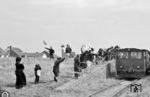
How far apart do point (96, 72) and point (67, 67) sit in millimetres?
3130

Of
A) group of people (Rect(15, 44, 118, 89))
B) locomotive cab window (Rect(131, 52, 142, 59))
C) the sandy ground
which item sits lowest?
the sandy ground

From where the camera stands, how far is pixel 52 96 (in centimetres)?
2000

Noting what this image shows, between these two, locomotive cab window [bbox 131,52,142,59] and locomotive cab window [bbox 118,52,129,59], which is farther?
locomotive cab window [bbox 118,52,129,59]

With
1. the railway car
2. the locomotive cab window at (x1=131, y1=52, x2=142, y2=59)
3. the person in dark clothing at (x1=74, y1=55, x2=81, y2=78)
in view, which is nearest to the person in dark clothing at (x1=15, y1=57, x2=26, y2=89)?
the person in dark clothing at (x1=74, y1=55, x2=81, y2=78)

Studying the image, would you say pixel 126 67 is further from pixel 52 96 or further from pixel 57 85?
pixel 52 96

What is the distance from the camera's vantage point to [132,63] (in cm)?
3194

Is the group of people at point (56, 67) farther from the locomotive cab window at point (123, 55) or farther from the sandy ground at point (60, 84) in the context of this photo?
the locomotive cab window at point (123, 55)

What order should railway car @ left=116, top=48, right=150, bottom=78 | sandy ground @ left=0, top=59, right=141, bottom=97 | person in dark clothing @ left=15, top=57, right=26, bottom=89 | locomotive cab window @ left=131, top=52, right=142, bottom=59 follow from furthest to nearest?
locomotive cab window @ left=131, top=52, right=142, bottom=59 → railway car @ left=116, top=48, right=150, bottom=78 → person in dark clothing @ left=15, top=57, right=26, bottom=89 → sandy ground @ left=0, top=59, right=141, bottom=97

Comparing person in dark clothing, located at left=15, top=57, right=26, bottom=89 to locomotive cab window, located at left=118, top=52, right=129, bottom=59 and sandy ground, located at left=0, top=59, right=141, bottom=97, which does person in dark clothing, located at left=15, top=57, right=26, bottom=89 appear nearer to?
sandy ground, located at left=0, top=59, right=141, bottom=97

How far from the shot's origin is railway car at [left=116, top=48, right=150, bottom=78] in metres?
31.7

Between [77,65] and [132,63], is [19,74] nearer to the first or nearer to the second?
[77,65]

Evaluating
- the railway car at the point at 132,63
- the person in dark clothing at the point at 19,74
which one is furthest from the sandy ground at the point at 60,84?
the railway car at the point at 132,63

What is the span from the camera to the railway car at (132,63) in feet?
104

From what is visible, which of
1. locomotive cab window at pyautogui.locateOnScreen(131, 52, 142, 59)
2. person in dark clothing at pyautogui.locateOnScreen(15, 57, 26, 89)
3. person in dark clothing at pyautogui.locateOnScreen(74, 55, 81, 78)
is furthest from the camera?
locomotive cab window at pyautogui.locateOnScreen(131, 52, 142, 59)
